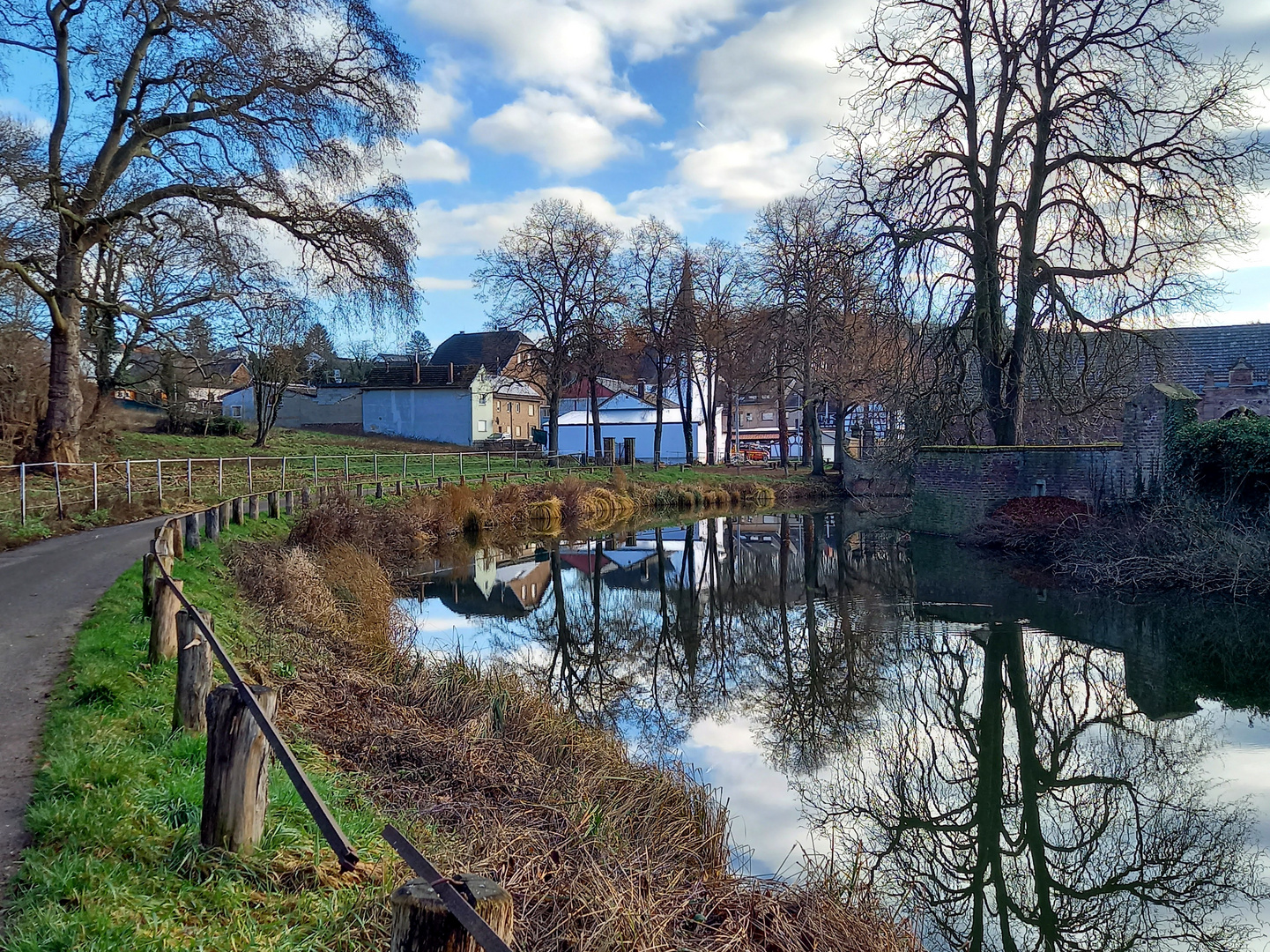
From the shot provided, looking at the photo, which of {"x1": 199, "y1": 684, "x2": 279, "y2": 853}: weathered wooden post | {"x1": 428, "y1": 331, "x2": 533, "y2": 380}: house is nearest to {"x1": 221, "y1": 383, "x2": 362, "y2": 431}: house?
{"x1": 428, "y1": 331, "x2": 533, "y2": 380}: house

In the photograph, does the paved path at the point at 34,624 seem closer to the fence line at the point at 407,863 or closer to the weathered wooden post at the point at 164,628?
the weathered wooden post at the point at 164,628

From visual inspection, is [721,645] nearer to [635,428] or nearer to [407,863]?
[407,863]

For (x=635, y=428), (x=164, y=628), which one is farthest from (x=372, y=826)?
(x=635, y=428)

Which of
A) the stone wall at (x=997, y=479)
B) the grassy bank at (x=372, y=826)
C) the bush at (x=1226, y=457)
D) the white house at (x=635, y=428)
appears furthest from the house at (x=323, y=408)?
the grassy bank at (x=372, y=826)

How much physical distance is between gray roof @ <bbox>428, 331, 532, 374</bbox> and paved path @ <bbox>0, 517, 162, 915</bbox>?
160ft

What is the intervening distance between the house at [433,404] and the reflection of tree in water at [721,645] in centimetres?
3518

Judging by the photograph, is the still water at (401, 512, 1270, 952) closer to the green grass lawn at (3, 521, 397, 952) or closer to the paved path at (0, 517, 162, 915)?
the green grass lawn at (3, 521, 397, 952)

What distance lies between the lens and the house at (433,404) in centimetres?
5488

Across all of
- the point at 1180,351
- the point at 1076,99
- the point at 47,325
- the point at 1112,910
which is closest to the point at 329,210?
the point at 47,325

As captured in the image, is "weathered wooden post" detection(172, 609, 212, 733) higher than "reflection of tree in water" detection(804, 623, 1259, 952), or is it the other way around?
"weathered wooden post" detection(172, 609, 212, 733)

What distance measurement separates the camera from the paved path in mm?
4574

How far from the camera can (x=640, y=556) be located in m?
22.6

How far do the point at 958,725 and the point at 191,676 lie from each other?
23.7 ft

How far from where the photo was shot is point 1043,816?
22.9 feet
